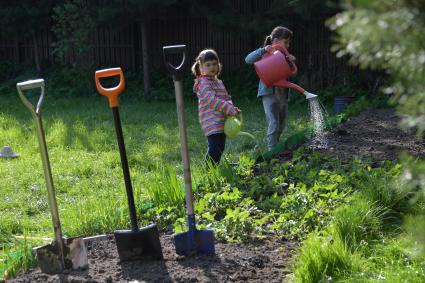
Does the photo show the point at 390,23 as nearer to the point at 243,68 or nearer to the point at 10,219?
the point at 10,219

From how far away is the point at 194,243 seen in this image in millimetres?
3904

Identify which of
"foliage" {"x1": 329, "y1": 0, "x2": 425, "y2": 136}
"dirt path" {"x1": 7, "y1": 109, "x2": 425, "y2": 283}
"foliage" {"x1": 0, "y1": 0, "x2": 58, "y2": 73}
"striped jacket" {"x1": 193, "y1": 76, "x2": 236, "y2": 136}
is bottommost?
"dirt path" {"x1": 7, "y1": 109, "x2": 425, "y2": 283}

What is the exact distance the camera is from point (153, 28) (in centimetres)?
1548

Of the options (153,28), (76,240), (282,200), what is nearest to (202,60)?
(282,200)

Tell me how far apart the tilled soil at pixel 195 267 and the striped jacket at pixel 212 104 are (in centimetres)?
201

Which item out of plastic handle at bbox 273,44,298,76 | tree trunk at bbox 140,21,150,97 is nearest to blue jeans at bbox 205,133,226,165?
plastic handle at bbox 273,44,298,76

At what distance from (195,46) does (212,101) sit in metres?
9.17

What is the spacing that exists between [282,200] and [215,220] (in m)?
0.47

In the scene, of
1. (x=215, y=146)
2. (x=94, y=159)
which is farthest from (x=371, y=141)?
(x=94, y=159)

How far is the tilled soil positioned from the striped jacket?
201 centimetres

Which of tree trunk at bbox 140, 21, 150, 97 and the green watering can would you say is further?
tree trunk at bbox 140, 21, 150, 97

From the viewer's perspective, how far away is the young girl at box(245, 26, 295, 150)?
6828 millimetres

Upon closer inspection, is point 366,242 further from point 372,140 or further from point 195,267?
point 372,140

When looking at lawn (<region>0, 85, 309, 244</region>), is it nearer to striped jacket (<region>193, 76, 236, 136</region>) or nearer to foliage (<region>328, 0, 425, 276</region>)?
striped jacket (<region>193, 76, 236, 136</region>)
